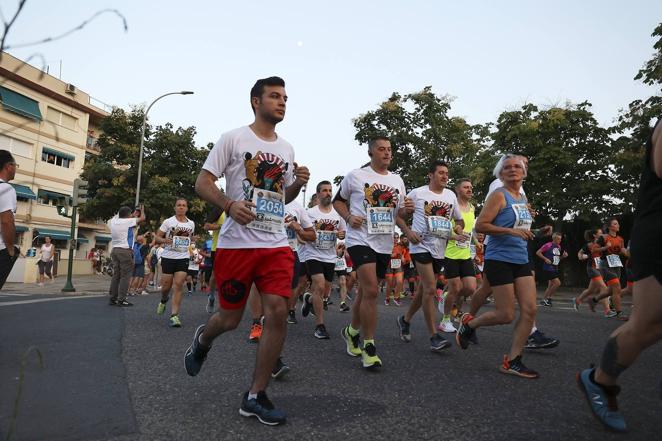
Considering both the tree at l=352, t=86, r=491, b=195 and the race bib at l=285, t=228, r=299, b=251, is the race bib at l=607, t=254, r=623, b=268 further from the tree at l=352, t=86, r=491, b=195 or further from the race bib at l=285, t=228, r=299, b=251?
the tree at l=352, t=86, r=491, b=195

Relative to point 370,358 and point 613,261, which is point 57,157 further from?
point 370,358

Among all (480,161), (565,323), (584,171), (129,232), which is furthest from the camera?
(480,161)

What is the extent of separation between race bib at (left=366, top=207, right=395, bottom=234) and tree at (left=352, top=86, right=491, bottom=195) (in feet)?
84.0

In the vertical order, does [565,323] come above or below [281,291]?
below

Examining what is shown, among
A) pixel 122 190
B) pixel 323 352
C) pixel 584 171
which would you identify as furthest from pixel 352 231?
pixel 122 190

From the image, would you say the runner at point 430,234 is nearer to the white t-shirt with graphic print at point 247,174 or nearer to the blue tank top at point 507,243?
the blue tank top at point 507,243

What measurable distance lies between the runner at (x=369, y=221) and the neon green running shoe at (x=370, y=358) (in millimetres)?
119

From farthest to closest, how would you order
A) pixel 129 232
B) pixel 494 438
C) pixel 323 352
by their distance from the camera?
pixel 129 232 → pixel 323 352 → pixel 494 438

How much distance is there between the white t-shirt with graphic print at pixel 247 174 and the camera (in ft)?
11.2

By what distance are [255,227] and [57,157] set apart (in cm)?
4187

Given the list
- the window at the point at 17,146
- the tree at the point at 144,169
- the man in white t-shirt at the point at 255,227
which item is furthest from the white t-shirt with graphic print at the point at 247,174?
the window at the point at 17,146

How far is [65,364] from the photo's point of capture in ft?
15.3

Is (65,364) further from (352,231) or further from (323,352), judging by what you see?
(352,231)

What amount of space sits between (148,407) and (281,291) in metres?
1.14
